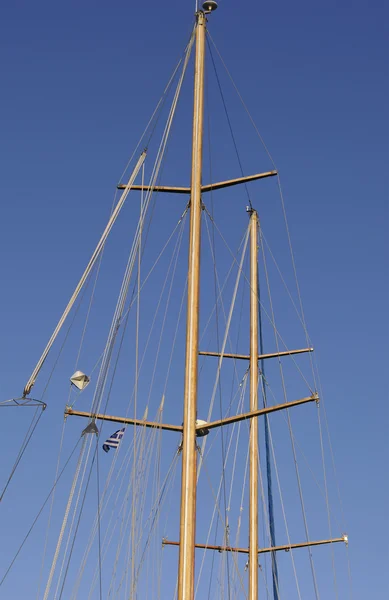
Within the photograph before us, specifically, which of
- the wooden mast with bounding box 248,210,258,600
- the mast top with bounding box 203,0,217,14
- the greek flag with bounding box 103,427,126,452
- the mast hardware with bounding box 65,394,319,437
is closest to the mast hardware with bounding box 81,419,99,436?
the mast hardware with bounding box 65,394,319,437

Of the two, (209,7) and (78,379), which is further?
(209,7)

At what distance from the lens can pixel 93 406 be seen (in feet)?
65.7

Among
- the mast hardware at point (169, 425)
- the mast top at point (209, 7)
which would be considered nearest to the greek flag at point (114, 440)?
the mast hardware at point (169, 425)

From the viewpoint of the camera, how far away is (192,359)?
19297 millimetres

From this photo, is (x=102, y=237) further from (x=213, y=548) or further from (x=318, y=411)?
(x=213, y=548)

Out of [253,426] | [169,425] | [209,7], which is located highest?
[209,7]

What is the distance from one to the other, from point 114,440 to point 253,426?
8642mm

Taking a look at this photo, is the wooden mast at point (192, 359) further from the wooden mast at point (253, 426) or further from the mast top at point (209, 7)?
the wooden mast at point (253, 426)

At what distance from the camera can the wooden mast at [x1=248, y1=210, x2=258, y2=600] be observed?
2916cm

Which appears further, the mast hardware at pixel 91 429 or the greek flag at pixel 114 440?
the greek flag at pixel 114 440

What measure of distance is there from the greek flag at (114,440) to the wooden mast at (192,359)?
4402 mm

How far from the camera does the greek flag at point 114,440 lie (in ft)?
75.6

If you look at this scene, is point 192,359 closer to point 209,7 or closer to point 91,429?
point 91,429

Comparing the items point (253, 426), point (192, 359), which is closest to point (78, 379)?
point (192, 359)
